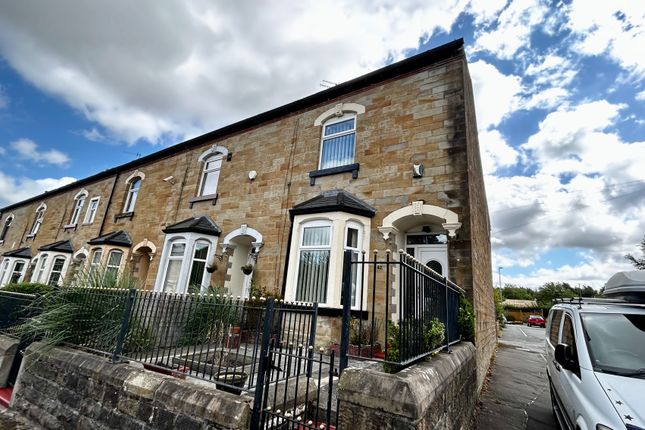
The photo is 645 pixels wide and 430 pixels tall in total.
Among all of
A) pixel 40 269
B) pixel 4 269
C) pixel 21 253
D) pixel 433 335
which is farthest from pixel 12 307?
pixel 4 269

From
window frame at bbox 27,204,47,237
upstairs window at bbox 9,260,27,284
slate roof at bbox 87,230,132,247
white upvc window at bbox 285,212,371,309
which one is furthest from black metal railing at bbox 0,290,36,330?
window frame at bbox 27,204,47,237

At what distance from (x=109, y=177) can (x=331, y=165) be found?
1443 centimetres

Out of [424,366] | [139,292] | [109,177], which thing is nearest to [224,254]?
[139,292]

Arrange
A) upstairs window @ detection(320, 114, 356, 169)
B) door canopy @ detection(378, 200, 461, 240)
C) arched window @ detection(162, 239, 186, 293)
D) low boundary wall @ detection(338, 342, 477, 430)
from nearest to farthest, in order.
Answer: low boundary wall @ detection(338, 342, 477, 430)
door canopy @ detection(378, 200, 461, 240)
upstairs window @ detection(320, 114, 356, 169)
arched window @ detection(162, 239, 186, 293)

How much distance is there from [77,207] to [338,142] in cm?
1750

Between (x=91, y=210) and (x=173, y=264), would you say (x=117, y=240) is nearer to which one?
(x=173, y=264)

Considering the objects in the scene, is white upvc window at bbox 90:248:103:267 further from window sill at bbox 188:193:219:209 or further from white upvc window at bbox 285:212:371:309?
white upvc window at bbox 285:212:371:309

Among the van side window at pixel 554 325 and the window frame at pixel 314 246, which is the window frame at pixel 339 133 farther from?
the van side window at pixel 554 325

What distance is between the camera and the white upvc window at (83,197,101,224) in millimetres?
16141

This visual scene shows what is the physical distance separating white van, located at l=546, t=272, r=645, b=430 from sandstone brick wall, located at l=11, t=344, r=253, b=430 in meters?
3.12

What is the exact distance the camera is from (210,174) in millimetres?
12117

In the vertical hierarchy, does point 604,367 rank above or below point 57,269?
below

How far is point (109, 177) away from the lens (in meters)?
16.5

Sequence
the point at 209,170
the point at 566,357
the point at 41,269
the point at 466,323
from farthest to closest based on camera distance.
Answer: the point at 41,269
the point at 209,170
the point at 466,323
the point at 566,357
